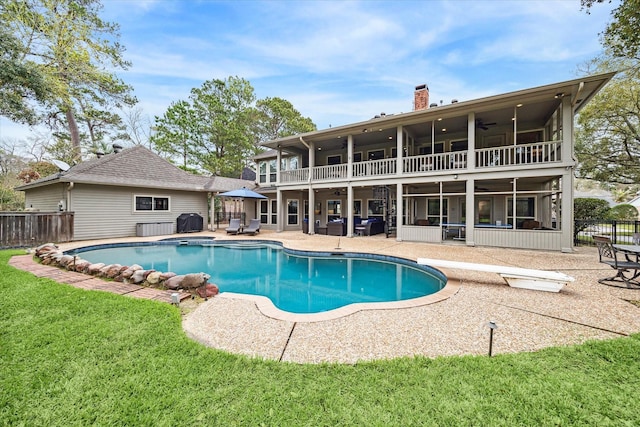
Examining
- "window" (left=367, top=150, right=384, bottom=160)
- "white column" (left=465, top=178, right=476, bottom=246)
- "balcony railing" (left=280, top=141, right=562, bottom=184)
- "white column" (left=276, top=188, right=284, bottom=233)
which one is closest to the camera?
"white column" (left=465, top=178, right=476, bottom=246)

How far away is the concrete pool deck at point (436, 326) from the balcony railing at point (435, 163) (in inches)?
260

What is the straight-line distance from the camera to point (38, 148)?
21391 millimetres

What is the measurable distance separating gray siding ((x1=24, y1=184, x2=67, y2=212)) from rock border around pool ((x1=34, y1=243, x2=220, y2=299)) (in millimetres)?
7314

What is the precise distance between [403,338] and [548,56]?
20.3m

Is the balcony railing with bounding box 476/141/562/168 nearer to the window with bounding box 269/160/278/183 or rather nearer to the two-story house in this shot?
the two-story house

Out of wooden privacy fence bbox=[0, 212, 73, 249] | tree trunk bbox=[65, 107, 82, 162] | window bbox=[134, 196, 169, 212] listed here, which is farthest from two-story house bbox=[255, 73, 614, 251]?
tree trunk bbox=[65, 107, 82, 162]

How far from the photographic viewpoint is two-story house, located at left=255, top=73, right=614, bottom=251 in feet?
28.8

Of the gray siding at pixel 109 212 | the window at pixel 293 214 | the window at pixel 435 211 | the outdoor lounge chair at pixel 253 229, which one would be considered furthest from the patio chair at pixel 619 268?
the gray siding at pixel 109 212

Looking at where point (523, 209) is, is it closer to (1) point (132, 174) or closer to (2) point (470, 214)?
(2) point (470, 214)

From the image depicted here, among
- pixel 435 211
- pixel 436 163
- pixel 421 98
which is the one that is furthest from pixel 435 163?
pixel 421 98

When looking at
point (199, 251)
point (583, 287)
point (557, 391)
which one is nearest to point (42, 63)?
point (199, 251)

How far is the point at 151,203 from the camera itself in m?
13.8

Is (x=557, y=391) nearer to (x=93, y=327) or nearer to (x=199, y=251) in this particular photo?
(x=93, y=327)

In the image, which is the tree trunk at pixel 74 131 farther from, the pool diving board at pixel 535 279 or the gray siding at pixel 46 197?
the pool diving board at pixel 535 279
